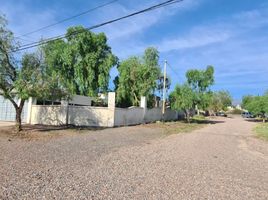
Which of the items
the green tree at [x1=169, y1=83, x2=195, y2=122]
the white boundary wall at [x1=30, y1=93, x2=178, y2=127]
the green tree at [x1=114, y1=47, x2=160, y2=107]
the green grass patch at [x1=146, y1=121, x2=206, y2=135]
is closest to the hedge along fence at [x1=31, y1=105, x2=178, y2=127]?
the white boundary wall at [x1=30, y1=93, x2=178, y2=127]

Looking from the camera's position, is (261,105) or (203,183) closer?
(203,183)

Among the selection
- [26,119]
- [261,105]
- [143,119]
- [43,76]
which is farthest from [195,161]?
[261,105]

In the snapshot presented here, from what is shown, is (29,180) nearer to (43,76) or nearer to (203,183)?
(203,183)

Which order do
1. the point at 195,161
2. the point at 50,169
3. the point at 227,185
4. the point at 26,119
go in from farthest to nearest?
the point at 26,119, the point at 195,161, the point at 50,169, the point at 227,185

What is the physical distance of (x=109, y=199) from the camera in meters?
5.91

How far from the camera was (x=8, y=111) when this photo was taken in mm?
27188

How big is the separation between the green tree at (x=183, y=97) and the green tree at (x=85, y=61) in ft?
31.6

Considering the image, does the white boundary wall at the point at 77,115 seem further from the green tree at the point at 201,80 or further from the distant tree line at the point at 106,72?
the green tree at the point at 201,80

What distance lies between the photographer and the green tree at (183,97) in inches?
1615

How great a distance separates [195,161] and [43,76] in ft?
35.6

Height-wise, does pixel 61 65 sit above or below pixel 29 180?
above

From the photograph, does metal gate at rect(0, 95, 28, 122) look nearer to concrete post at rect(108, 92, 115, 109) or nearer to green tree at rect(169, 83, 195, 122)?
concrete post at rect(108, 92, 115, 109)

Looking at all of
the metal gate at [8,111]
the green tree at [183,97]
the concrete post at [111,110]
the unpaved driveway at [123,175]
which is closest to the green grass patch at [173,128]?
the concrete post at [111,110]

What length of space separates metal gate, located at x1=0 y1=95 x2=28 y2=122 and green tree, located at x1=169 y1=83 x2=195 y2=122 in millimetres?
21381
